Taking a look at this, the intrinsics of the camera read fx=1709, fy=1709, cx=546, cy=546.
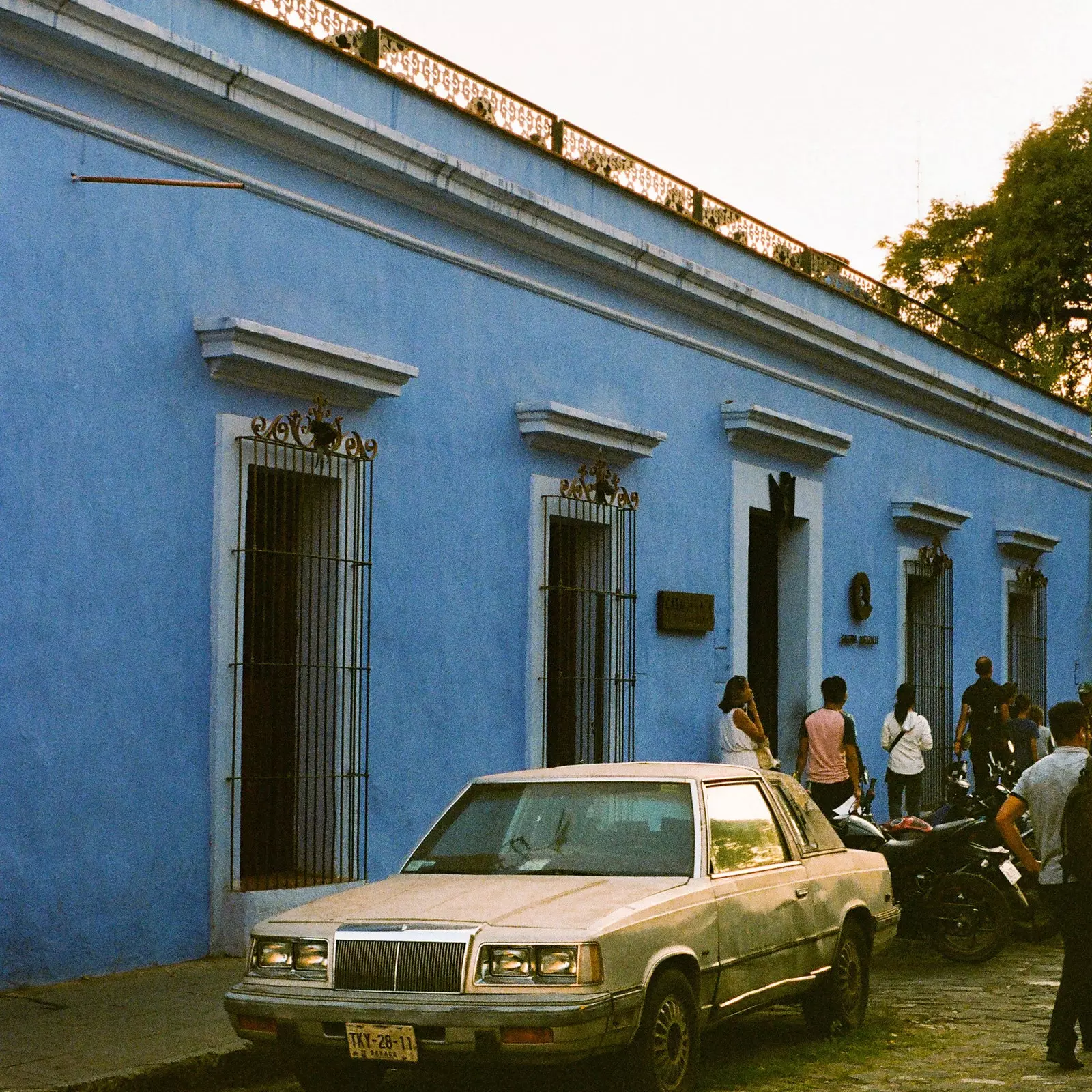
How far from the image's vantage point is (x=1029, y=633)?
22.5 m

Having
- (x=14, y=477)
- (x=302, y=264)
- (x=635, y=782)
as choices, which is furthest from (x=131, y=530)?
(x=635, y=782)

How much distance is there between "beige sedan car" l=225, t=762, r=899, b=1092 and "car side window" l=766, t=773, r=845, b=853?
0.05 feet

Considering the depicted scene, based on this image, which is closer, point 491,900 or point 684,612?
point 491,900

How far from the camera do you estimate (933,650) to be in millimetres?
19047

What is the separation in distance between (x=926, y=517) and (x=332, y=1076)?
13.3m

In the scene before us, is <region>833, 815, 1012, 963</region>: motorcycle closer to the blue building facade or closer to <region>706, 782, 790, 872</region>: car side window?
<region>706, 782, 790, 872</region>: car side window

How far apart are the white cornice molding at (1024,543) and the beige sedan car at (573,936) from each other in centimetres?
1394

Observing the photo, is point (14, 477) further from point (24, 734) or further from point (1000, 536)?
point (1000, 536)

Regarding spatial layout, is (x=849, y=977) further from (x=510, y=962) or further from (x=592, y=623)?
(x=592, y=623)

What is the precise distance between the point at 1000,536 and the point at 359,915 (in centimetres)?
1624

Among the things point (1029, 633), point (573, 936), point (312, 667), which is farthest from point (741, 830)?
point (1029, 633)

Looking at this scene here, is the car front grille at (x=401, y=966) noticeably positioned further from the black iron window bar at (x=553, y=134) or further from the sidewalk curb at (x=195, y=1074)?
the black iron window bar at (x=553, y=134)

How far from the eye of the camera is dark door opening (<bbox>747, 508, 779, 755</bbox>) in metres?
15.8

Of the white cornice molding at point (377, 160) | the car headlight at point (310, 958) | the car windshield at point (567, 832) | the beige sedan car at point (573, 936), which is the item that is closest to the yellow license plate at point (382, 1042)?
the beige sedan car at point (573, 936)
